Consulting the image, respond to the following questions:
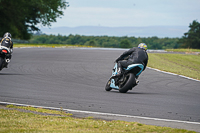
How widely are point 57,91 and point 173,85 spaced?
5.39 metres

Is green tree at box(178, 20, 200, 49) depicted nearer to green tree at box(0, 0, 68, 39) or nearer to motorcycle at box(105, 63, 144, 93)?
green tree at box(0, 0, 68, 39)

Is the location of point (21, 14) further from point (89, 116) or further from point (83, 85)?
point (89, 116)

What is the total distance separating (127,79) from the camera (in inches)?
495

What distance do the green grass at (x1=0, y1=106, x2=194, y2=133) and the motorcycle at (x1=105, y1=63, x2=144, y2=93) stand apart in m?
4.47

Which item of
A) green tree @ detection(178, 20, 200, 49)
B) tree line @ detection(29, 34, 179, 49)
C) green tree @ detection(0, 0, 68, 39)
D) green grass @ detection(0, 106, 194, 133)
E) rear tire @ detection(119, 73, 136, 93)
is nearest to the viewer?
green grass @ detection(0, 106, 194, 133)

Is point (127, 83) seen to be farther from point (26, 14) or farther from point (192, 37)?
point (192, 37)

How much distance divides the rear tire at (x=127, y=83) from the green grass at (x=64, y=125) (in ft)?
14.6

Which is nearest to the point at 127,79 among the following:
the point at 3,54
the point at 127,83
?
the point at 127,83

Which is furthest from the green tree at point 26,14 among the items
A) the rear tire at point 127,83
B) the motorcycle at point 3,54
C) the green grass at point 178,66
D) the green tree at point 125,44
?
the green tree at point 125,44

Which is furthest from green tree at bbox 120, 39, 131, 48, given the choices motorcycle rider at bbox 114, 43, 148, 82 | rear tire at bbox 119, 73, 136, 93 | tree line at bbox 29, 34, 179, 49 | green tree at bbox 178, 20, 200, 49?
rear tire at bbox 119, 73, 136, 93

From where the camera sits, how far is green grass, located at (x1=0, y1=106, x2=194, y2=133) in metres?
6.84

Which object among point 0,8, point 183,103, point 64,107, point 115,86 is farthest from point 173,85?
point 0,8

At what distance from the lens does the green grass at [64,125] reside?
22.4 ft

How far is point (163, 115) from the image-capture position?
8891 mm
